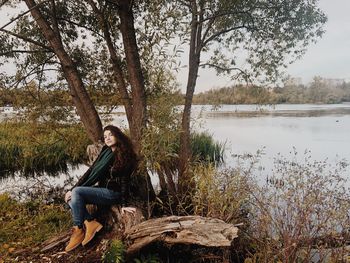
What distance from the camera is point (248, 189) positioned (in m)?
4.59

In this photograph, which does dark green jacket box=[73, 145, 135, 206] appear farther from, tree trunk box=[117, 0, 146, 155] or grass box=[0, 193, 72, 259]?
tree trunk box=[117, 0, 146, 155]

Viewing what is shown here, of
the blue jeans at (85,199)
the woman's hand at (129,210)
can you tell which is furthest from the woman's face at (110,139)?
the woman's hand at (129,210)

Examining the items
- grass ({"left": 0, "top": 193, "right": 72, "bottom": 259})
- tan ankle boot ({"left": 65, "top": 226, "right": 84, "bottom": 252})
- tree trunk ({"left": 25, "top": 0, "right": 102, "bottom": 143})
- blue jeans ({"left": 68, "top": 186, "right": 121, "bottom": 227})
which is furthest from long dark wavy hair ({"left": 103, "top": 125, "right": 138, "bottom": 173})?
tree trunk ({"left": 25, "top": 0, "right": 102, "bottom": 143})

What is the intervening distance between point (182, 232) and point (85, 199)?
1.24 metres

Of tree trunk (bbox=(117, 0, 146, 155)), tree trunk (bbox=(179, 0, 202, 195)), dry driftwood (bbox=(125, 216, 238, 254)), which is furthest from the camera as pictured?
tree trunk (bbox=(179, 0, 202, 195))

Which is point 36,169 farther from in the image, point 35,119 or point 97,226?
point 97,226

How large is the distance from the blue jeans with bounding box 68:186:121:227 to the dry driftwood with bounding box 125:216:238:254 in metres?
0.48

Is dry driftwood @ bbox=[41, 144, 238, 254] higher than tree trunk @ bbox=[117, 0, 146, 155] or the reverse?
the reverse

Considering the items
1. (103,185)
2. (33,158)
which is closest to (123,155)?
(103,185)

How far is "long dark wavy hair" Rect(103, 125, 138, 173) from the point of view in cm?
375

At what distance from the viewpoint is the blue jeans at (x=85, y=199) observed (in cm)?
370

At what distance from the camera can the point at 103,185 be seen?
3949 mm

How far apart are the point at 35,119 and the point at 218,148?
688 cm

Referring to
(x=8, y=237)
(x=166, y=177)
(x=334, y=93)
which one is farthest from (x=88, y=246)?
(x=334, y=93)
